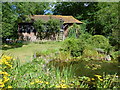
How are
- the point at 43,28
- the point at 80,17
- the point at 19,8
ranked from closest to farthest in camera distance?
the point at 19,8 < the point at 43,28 < the point at 80,17

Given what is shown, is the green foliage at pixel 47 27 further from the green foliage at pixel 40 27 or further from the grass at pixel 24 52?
the grass at pixel 24 52

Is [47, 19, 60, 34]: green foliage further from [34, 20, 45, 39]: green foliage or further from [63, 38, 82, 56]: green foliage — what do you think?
[63, 38, 82, 56]: green foliage

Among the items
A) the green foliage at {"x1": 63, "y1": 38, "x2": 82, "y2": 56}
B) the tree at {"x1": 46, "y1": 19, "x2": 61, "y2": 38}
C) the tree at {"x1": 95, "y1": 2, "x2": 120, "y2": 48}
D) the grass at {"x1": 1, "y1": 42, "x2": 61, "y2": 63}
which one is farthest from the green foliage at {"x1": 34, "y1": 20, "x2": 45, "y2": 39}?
the green foliage at {"x1": 63, "y1": 38, "x2": 82, "y2": 56}

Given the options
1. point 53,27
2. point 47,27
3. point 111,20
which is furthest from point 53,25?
point 111,20

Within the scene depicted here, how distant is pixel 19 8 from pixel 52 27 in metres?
10.5

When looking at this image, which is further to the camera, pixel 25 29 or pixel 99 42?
pixel 25 29

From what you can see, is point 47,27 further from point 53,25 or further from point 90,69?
point 90,69

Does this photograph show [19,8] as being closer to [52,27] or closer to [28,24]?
[52,27]

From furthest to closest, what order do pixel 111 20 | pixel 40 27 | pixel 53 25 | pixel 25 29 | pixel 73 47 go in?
pixel 25 29 → pixel 40 27 → pixel 53 25 → pixel 111 20 → pixel 73 47

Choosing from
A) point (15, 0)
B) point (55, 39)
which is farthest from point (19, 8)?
point (55, 39)

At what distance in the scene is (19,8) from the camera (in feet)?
38.5

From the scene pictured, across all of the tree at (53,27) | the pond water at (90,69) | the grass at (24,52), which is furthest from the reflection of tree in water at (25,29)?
the pond water at (90,69)

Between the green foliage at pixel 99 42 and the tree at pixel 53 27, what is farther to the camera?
the tree at pixel 53 27

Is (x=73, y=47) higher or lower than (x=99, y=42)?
lower
